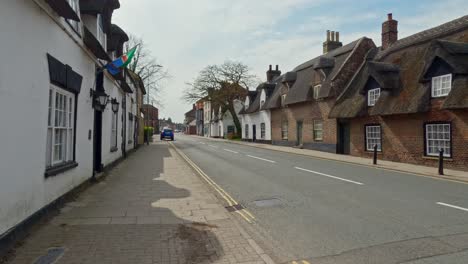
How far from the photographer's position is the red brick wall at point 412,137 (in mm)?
14102

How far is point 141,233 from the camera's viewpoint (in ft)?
18.1

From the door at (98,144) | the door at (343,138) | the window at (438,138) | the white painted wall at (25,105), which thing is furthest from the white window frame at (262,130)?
the white painted wall at (25,105)

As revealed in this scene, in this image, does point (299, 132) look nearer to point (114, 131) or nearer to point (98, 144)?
point (114, 131)

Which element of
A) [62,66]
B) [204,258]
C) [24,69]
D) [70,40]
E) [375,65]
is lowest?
[204,258]

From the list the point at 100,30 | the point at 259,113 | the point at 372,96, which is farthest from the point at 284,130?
the point at 100,30

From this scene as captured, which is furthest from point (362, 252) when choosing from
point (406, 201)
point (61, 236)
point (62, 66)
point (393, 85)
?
point (393, 85)

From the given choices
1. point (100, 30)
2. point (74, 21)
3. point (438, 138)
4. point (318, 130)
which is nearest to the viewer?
point (74, 21)

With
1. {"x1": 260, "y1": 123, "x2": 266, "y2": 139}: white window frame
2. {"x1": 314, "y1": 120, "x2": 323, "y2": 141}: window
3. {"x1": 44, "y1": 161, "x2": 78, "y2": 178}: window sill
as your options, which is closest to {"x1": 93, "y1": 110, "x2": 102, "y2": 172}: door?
{"x1": 44, "y1": 161, "x2": 78, "y2": 178}: window sill

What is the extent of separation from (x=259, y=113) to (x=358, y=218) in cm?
3413

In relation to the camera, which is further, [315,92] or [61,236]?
[315,92]

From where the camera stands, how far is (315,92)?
26953mm

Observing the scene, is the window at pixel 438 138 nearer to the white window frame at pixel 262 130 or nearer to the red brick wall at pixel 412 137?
the red brick wall at pixel 412 137

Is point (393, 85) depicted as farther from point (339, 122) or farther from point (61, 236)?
point (61, 236)

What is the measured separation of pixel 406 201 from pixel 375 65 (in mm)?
12910
